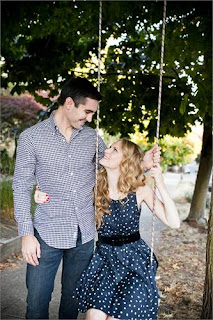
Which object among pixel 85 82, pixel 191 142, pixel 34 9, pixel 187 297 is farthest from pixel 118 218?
pixel 191 142

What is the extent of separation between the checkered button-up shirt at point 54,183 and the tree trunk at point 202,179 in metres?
4.97

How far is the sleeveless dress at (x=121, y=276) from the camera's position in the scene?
2.23 metres

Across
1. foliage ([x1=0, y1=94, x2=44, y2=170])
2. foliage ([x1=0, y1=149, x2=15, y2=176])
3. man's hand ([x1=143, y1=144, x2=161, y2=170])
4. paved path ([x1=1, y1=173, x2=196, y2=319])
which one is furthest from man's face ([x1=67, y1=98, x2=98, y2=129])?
foliage ([x1=0, y1=94, x2=44, y2=170])

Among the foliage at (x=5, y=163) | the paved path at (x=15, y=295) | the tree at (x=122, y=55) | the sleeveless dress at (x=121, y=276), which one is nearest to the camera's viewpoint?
the sleeveless dress at (x=121, y=276)

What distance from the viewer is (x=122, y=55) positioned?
19.5 feet

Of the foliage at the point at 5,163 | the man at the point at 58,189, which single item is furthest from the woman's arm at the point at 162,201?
the foliage at the point at 5,163

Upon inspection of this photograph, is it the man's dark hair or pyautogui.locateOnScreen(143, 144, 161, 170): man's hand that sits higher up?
the man's dark hair

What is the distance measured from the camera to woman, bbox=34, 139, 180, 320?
7.36 ft

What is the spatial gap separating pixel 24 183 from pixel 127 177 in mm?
551

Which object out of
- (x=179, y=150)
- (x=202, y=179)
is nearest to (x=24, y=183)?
(x=202, y=179)

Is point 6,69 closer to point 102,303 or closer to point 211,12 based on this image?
point 211,12

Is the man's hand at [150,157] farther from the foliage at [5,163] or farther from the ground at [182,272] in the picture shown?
the foliage at [5,163]

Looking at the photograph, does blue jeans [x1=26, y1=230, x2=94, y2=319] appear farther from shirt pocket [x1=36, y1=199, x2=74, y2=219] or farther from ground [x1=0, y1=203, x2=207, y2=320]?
ground [x1=0, y1=203, x2=207, y2=320]

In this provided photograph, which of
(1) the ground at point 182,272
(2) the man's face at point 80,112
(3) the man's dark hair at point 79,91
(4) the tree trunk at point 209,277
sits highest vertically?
(3) the man's dark hair at point 79,91
